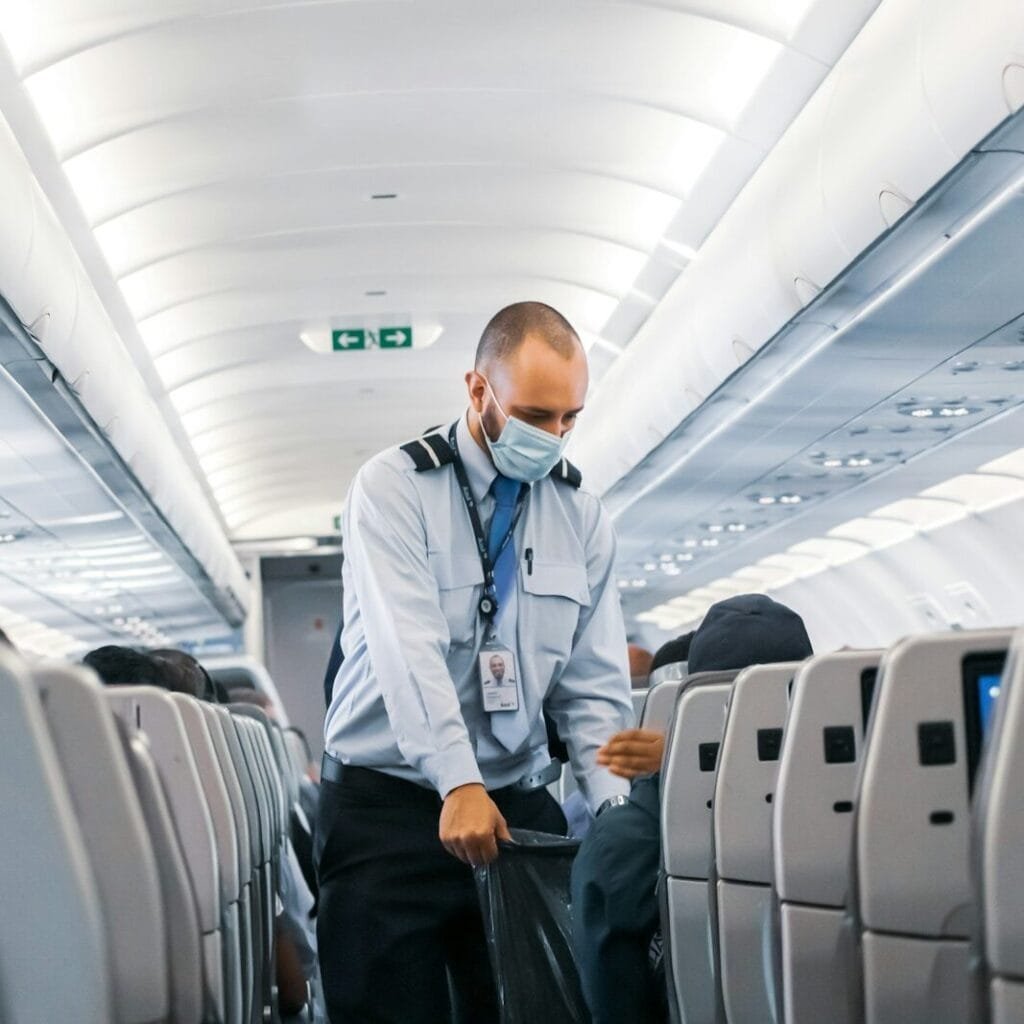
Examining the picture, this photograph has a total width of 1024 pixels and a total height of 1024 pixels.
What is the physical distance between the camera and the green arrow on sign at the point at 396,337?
15.8 m

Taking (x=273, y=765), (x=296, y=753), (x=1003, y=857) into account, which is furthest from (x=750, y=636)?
(x=296, y=753)

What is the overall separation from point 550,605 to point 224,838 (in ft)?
4.89

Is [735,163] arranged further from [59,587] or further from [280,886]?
[59,587]

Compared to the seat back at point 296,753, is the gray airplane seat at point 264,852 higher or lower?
lower

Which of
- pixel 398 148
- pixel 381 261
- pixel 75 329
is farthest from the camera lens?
pixel 381 261

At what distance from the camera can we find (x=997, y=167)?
21.8 ft

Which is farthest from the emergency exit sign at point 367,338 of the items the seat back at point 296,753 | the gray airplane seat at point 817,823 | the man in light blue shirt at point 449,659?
the gray airplane seat at point 817,823

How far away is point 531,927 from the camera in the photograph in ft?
12.4

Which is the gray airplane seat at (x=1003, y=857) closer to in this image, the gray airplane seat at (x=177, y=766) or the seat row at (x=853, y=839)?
the seat row at (x=853, y=839)

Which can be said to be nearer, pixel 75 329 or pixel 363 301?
pixel 75 329

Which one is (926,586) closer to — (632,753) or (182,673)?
(182,673)

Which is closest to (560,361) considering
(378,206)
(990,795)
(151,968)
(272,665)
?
(151,968)

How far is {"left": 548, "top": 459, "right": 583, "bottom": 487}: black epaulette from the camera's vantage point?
414cm

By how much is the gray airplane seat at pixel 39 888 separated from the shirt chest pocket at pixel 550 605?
1552 mm
